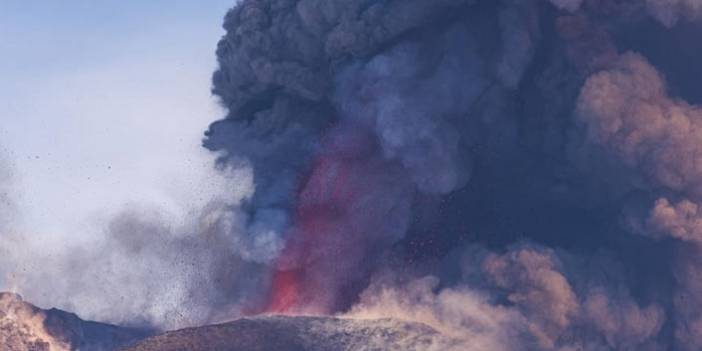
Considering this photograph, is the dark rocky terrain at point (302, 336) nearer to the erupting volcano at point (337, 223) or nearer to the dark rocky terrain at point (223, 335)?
the dark rocky terrain at point (223, 335)

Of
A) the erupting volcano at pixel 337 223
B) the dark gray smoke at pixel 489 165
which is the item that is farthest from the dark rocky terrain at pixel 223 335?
the erupting volcano at pixel 337 223

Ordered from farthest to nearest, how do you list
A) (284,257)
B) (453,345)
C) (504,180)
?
(504,180)
(284,257)
(453,345)

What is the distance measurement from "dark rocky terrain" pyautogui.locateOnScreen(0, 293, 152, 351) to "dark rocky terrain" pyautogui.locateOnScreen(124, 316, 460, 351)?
43.3ft

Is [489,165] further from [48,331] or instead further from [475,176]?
[48,331]

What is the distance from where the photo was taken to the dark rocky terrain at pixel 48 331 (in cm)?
6228

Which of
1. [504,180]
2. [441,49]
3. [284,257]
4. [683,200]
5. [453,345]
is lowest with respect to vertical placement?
[453,345]

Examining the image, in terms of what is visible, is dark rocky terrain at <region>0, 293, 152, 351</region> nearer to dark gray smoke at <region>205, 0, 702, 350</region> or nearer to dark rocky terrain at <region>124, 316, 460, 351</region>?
dark rocky terrain at <region>124, 316, 460, 351</region>

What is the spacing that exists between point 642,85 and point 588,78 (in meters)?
3.96

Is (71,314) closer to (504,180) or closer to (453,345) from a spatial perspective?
(453,345)

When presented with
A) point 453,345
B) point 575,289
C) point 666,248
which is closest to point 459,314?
point 453,345

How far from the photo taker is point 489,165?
67.4 meters

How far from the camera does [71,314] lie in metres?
65.6

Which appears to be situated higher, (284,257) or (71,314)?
(284,257)

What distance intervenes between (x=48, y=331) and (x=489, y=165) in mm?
36886
